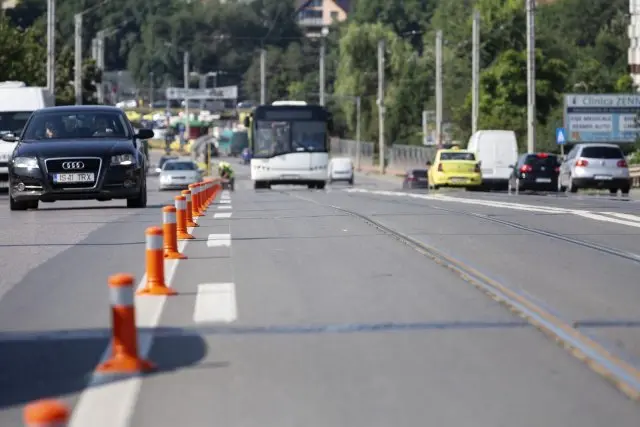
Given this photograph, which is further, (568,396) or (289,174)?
(289,174)

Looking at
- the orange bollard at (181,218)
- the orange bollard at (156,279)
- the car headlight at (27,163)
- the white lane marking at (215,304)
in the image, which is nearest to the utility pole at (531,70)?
the car headlight at (27,163)

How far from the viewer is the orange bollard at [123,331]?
325 inches

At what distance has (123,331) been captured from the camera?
8.30 m

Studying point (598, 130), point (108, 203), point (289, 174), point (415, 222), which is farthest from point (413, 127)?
point (415, 222)

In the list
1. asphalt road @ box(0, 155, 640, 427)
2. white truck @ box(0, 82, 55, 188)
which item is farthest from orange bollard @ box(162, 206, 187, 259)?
white truck @ box(0, 82, 55, 188)

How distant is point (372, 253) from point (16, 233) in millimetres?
6123

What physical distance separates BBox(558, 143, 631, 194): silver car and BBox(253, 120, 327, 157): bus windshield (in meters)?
8.14

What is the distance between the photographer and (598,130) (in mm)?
71688

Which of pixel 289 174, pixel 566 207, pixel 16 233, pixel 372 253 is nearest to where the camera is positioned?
pixel 372 253

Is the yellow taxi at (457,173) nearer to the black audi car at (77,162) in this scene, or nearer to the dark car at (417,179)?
the dark car at (417,179)

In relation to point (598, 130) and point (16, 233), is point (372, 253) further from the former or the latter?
point (598, 130)

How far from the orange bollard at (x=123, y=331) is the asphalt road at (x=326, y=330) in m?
0.14

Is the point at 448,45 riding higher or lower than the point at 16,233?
higher

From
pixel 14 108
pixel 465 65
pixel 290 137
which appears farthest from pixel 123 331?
pixel 465 65
